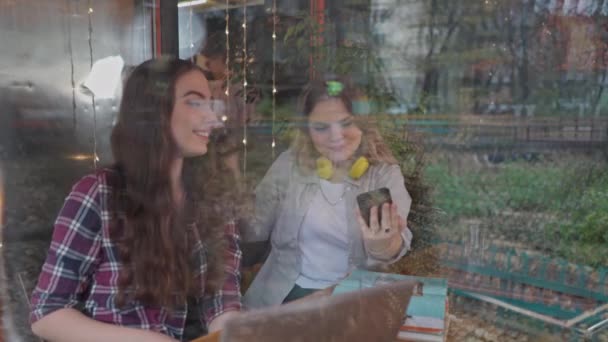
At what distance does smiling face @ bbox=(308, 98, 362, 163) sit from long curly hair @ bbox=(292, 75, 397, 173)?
0.4 inches

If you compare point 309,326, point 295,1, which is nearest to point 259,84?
point 295,1

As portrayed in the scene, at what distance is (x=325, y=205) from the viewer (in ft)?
4.75

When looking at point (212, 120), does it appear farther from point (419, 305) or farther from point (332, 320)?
point (419, 305)

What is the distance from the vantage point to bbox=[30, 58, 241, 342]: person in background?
1.21 m

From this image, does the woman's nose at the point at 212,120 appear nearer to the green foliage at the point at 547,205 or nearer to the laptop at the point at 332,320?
the laptop at the point at 332,320

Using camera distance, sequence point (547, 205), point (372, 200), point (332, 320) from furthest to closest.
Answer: point (547, 205), point (372, 200), point (332, 320)

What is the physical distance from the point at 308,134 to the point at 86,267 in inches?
25.3

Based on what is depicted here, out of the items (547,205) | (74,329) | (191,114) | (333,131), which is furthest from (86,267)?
(547,205)

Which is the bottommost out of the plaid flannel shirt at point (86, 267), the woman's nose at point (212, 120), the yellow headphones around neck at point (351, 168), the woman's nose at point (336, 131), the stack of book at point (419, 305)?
the stack of book at point (419, 305)

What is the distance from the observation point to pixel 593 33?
1594 mm

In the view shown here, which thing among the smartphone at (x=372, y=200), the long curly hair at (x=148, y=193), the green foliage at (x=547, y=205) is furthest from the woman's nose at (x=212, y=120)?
the green foliage at (x=547, y=205)

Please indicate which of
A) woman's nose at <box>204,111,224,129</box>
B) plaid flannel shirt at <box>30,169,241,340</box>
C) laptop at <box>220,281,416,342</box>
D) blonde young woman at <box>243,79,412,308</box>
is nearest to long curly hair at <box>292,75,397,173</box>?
blonde young woman at <box>243,79,412,308</box>

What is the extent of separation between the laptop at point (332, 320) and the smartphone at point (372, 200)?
0.64ft

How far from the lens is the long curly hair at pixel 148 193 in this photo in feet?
4.16
